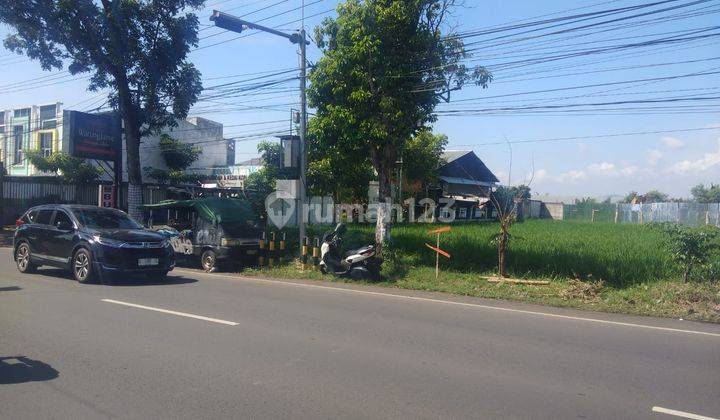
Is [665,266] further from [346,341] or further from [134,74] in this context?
[134,74]

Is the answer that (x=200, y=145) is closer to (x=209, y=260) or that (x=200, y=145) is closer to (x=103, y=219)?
(x=209, y=260)

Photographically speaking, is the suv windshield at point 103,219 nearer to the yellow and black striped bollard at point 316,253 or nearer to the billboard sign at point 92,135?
the yellow and black striped bollard at point 316,253

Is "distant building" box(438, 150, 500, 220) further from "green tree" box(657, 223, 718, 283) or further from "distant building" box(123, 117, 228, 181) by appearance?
"green tree" box(657, 223, 718, 283)

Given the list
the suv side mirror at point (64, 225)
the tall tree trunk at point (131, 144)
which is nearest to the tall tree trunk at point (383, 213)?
the suv side mirror at point (64, 225)

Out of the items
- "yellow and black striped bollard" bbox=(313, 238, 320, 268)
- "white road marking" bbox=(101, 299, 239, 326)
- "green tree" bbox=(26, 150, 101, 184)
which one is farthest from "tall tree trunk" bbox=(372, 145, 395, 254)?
"green tree" bbox=(26, 150, 101, 184)

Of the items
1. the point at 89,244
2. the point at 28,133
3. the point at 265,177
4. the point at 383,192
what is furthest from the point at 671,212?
the point at 28,133

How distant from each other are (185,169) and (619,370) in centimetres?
3886

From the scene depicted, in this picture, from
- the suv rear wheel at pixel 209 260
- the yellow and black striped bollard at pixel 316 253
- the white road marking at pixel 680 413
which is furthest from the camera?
the yellow and black striped bollard at pixel 316 253

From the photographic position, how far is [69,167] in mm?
30734

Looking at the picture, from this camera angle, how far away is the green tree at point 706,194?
50281mm

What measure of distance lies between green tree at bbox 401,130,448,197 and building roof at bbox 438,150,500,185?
4115mm

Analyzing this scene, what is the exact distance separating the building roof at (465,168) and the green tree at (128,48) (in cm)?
1964

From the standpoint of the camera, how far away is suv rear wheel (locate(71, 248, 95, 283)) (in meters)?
11.8

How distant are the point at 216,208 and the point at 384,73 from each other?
238 inches
